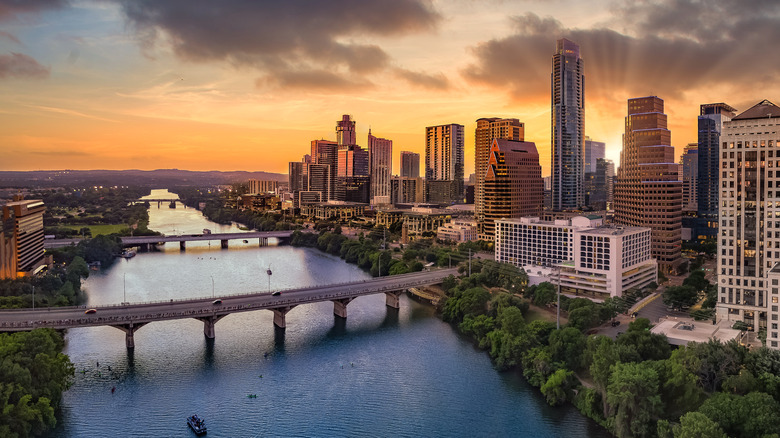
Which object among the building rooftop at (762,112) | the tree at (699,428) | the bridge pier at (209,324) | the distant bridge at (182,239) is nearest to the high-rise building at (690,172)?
the distant bridge at (182,239)

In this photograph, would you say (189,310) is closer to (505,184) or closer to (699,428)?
(699,428)

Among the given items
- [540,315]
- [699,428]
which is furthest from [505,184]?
[699,428]

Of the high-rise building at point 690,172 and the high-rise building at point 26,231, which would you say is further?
the high-rise building at point 690,172

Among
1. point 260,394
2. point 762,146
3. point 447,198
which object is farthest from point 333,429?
point 447,198

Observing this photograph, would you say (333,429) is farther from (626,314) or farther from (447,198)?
(447,198)

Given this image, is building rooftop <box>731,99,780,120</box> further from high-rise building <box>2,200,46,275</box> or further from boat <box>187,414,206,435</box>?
high-rise building <box>2,200,46,275</box>

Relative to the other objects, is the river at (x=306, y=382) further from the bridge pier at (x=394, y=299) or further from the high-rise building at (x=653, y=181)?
the high-rise building at (x=653, y=181)
